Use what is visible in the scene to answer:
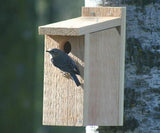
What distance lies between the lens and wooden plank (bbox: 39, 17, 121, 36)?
4.04 m

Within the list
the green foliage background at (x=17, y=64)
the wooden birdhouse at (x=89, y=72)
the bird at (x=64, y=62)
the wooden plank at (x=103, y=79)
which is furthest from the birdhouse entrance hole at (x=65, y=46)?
A: the green foliage background at (x=17, y=64)

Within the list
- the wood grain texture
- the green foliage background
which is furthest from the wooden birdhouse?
the green foliage background

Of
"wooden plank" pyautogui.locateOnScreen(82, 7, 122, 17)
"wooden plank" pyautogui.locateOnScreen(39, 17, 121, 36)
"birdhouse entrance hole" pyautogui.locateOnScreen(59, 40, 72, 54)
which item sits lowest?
"birdhouse entrance hole" pyautogui.locateOnScreen(59, 40, 72, 54)

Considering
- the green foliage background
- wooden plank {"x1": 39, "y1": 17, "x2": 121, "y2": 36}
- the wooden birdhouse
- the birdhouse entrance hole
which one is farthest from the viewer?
the green foliage background

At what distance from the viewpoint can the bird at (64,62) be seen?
4.11 metres

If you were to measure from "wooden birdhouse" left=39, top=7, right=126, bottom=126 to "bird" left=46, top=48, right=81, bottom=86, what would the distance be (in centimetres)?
5

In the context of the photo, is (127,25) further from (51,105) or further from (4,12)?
(4,12)

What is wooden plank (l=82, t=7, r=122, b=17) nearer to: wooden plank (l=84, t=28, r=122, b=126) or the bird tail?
wooden plank (l=84, t=28, r=122, b=126)

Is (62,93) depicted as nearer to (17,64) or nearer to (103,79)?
(103,79)

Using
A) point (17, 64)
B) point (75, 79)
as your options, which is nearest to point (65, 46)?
point (75, 79)

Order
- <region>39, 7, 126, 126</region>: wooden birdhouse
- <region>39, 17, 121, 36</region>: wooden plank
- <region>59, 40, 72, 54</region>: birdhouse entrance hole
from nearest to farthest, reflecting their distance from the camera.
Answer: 1. <region>39, 17, 121, 36</region>: wooden plank
2. <region>39, 7, 126, 126</region>: wooden birdhouse
3. <region>59, 40, 72, 54</region>: birdhouse entrance hole

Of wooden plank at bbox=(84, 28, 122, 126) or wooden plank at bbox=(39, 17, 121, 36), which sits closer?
wooden plank at bbox=(39, 17, 121, 36)

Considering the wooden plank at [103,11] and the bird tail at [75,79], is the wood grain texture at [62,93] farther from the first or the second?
the wooden plank at [103,11]

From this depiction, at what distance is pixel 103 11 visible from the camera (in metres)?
4.43
